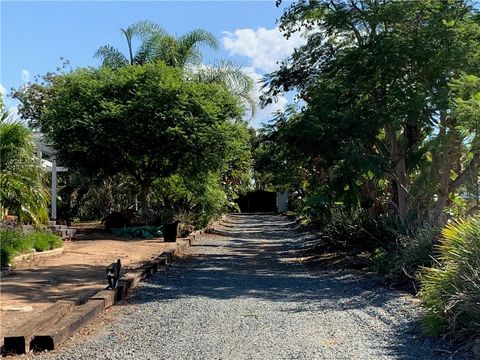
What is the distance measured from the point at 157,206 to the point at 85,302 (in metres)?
18.3

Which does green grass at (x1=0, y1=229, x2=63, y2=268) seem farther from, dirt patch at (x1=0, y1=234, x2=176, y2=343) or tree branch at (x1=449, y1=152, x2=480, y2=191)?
tree branch at (x1=449, y1=152, x2=480, y2=191)

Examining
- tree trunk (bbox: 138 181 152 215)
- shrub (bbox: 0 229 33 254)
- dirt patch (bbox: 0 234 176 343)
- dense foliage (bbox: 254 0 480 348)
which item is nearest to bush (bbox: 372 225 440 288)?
dense foliage (bbox: 254 0 480 348)

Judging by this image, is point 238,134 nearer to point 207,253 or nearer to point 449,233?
point 207,253

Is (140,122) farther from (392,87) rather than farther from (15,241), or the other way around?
(392,87)

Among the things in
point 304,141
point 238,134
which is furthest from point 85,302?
point 238,134

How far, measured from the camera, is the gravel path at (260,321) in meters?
6.77

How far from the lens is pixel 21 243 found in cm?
1418

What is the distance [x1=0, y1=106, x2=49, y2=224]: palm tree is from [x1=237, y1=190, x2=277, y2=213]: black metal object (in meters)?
50.4

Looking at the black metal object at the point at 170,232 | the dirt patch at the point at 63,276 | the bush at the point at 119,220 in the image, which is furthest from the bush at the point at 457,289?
the bush at the point at 119,220

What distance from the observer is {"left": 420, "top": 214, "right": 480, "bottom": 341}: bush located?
6.93 metres

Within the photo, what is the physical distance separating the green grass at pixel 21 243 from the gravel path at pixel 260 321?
10.4ft

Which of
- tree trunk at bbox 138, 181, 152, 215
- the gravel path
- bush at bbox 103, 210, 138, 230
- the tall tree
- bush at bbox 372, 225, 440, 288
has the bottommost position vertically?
the gravel path

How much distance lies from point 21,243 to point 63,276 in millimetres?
2076

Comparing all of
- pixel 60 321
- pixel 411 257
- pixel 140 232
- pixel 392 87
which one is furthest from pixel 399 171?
pixel 60 321
